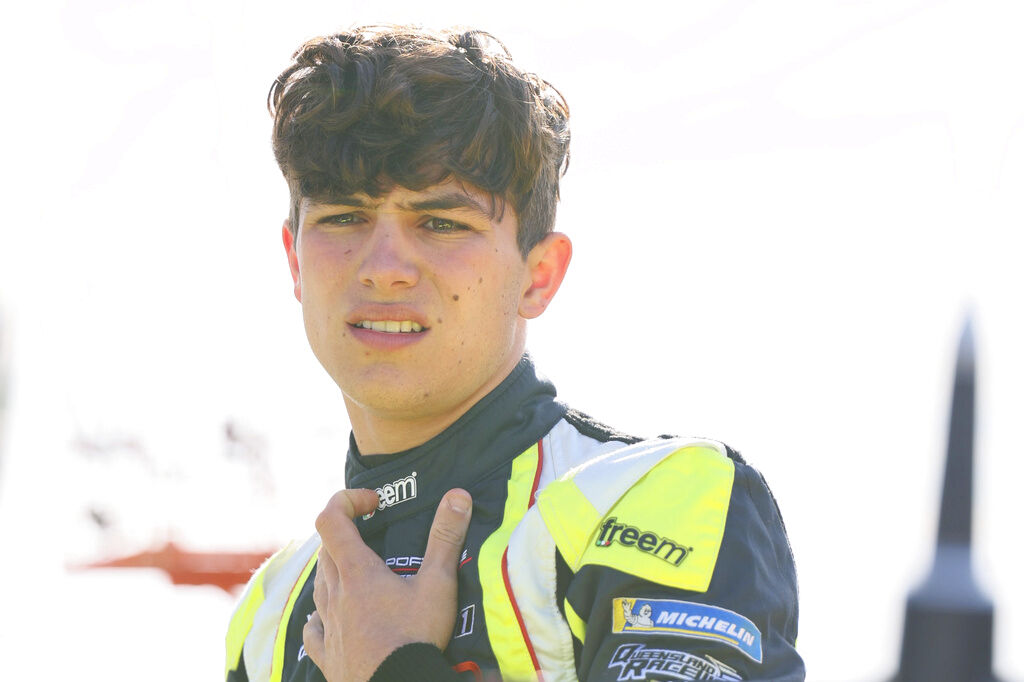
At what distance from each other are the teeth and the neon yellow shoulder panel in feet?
1.63

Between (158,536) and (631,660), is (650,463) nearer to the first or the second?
(631,660)

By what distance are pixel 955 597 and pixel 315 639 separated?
707 centimetres

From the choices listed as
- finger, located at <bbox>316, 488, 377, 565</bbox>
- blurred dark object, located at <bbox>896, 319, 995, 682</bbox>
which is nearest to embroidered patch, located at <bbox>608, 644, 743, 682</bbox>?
finger, located at <bbox>316, 488, 377, 565</bbox>

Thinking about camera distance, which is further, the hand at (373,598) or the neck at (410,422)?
the neck at (410,422)

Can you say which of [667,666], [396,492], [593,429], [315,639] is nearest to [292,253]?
[396,492]

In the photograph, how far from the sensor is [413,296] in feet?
9.57

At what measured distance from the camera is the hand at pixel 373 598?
2639 millimetres

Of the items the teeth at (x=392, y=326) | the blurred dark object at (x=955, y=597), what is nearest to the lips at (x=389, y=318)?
the teeth at (x=392, y=326)

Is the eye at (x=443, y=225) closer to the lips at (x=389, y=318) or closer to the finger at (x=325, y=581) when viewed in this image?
the lips at (x=389, y=318)

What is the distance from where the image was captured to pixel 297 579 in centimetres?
347

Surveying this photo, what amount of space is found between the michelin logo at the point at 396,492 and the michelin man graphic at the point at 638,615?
0.75 metres

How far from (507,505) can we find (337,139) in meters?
0.97

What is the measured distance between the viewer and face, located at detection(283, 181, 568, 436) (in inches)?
115

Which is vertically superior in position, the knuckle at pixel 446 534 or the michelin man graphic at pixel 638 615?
the knuckle at pixel 446 534
